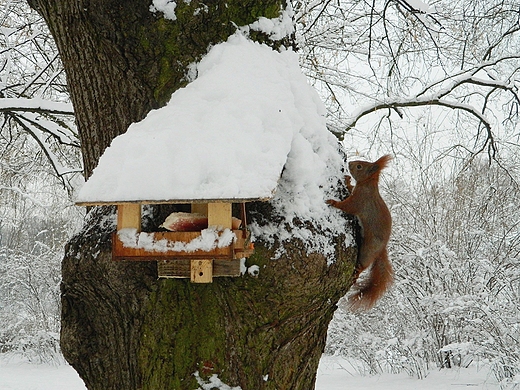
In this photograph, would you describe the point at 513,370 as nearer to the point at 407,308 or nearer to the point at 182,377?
the point at 407,308

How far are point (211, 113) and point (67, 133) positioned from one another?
→ 3.53 metres

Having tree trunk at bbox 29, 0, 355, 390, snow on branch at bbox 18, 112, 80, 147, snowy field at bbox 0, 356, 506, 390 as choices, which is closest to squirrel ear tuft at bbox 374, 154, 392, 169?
tree trunk at bbox 29, 0, 355, 390

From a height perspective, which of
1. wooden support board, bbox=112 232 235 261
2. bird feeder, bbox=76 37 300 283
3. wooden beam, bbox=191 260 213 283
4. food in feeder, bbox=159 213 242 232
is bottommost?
wooden beam, bbox=191 260 213 283

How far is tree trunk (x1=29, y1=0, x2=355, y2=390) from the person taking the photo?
1831 mm

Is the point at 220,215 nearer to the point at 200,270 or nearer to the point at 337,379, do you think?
the point at 200,270

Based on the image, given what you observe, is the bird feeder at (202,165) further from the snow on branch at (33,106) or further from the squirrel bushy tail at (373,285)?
the snow on branch at (33,106)

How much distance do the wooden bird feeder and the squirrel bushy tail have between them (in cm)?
75

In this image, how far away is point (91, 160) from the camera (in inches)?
87.9

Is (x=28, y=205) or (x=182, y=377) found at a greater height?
(x=28, y=205)

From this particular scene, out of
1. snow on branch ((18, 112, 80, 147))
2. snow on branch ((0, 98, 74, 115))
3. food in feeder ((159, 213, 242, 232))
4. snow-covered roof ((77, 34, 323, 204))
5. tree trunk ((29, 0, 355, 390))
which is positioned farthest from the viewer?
snow on branch ((18, 112, 80, 147))

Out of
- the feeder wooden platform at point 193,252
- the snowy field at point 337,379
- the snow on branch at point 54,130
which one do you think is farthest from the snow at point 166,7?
the snowy field at point 337,379

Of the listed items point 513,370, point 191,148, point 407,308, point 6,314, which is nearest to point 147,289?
point 191,148

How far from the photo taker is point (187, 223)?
1563mm

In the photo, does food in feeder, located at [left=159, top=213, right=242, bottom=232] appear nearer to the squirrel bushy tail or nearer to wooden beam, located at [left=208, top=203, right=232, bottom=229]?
wooden beam, located at [left=208, top=203, right=232, bottom=229]
